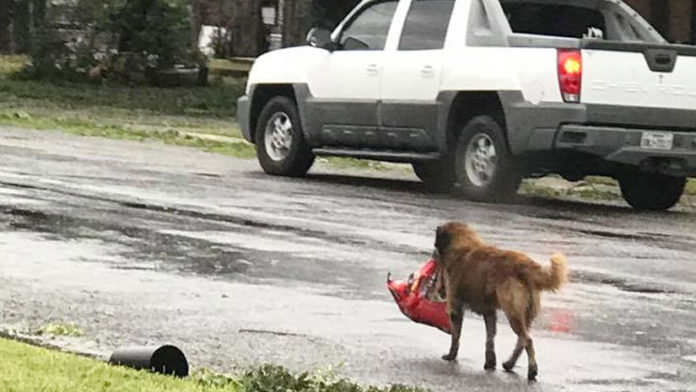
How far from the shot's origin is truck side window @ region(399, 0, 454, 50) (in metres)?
15.7

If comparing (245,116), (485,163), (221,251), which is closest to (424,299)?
(221,251)

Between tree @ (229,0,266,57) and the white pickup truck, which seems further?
tree @ (229,0,266,57)

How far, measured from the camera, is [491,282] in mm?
6945

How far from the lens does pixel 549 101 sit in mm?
14281

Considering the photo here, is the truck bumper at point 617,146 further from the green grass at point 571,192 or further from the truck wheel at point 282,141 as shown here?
the truck wheel at point 282,141

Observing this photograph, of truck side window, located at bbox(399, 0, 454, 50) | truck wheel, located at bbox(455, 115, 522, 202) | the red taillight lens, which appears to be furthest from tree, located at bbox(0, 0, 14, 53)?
the red taillight lens

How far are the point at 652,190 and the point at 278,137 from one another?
3768 millimetres

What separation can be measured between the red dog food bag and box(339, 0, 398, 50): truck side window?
8.95m

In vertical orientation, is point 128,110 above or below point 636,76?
below

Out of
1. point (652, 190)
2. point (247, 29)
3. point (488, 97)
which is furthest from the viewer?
point (247, 29)

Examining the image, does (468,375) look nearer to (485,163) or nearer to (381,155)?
(485,163)

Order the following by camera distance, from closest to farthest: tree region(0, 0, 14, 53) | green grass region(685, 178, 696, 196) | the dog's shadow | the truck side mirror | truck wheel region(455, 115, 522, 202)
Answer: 1. the dog's shadow
2. truck wheel region(455, 115, 522, 202)
3. the truck side mirror
4. green grass region(685, 178, 696, 196)
5. tree region(0, 0, 14, 53)

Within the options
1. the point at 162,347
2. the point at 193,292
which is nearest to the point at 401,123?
the point at 193,292

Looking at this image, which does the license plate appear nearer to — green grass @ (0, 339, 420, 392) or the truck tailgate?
the truck tailgate
